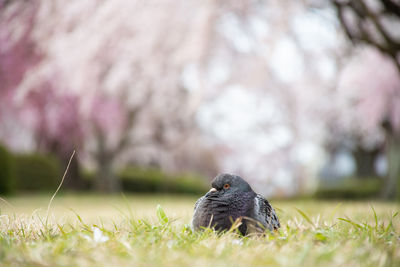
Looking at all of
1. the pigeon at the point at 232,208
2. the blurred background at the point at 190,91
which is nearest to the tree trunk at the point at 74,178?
the blurred background at the point at 190,91

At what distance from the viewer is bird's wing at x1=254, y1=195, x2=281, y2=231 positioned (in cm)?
199

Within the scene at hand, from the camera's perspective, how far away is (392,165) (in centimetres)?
1124

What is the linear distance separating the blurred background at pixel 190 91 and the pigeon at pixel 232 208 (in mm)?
3221

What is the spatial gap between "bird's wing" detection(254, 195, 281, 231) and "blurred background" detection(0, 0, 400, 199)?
322 centimetres

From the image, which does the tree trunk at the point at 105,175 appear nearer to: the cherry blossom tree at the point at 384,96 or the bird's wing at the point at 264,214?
the cherry blossom tree at the point at 384,96

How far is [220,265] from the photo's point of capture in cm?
127

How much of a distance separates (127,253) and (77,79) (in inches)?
210

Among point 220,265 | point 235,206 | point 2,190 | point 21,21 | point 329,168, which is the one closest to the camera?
point 220,265

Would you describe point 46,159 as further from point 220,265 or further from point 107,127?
point 220,265

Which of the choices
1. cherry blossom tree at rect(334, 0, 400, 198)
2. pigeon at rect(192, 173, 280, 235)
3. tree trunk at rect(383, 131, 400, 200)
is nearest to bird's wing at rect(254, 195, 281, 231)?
pigeon at rect(192, 173, 280, 235)

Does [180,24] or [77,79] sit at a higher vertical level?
[180,24]

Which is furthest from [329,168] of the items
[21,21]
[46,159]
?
[21,21]

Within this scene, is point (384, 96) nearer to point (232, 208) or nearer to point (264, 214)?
point (264, 214)

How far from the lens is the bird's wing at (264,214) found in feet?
6.51
